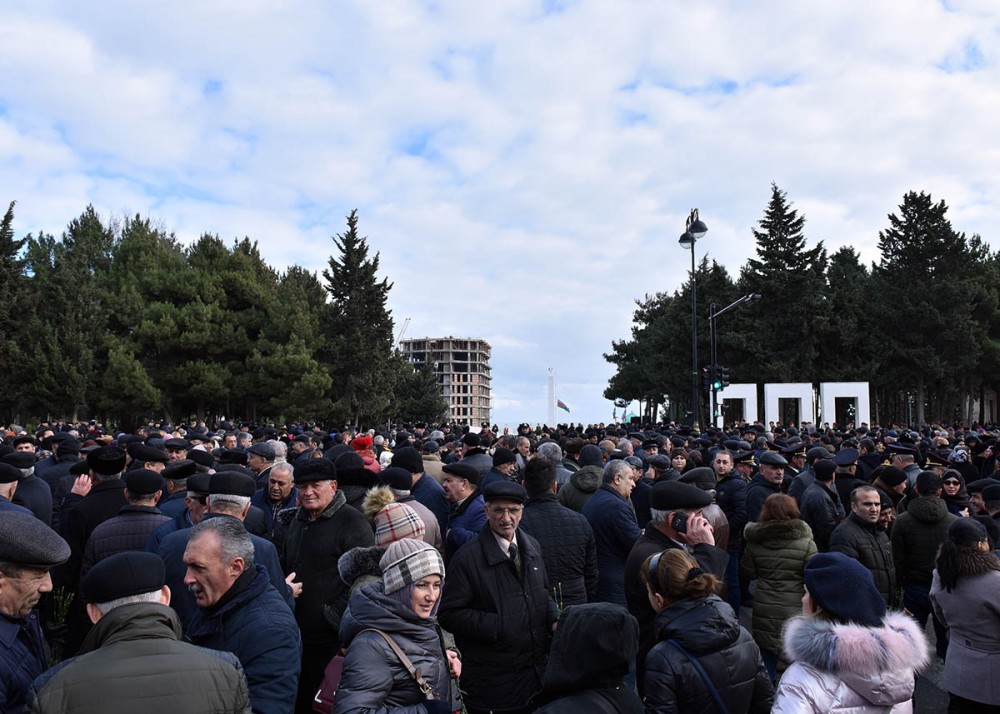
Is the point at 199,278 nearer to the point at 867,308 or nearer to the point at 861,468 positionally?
the point at 861,468

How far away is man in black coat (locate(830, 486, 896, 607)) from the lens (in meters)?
5.71

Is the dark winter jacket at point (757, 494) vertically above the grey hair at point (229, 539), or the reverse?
the grey hair at point (229, 539)

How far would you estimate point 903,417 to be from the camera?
212 ft

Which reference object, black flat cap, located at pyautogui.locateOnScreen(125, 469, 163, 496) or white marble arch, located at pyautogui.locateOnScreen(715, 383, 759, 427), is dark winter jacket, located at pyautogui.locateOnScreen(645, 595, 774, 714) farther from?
white marble arch, located at pyautogui.locateOnScreen(715, 383, 759, 427)

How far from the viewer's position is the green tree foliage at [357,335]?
4603cm

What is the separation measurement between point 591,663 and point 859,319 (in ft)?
183

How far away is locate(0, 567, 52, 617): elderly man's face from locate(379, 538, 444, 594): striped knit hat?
134 centimetres

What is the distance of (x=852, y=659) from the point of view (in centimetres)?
263

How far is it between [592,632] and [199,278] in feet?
154

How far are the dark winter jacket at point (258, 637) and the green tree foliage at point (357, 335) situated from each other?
4298cm

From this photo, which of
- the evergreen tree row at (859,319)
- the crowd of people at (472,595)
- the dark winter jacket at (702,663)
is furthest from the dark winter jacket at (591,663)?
the evergreen tree row at (859,319)

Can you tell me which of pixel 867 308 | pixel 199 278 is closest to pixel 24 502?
pixel 199 278

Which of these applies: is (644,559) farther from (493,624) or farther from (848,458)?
(848,458)

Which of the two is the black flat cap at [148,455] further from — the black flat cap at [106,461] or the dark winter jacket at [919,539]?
the dark winter jacket at [919,539]
